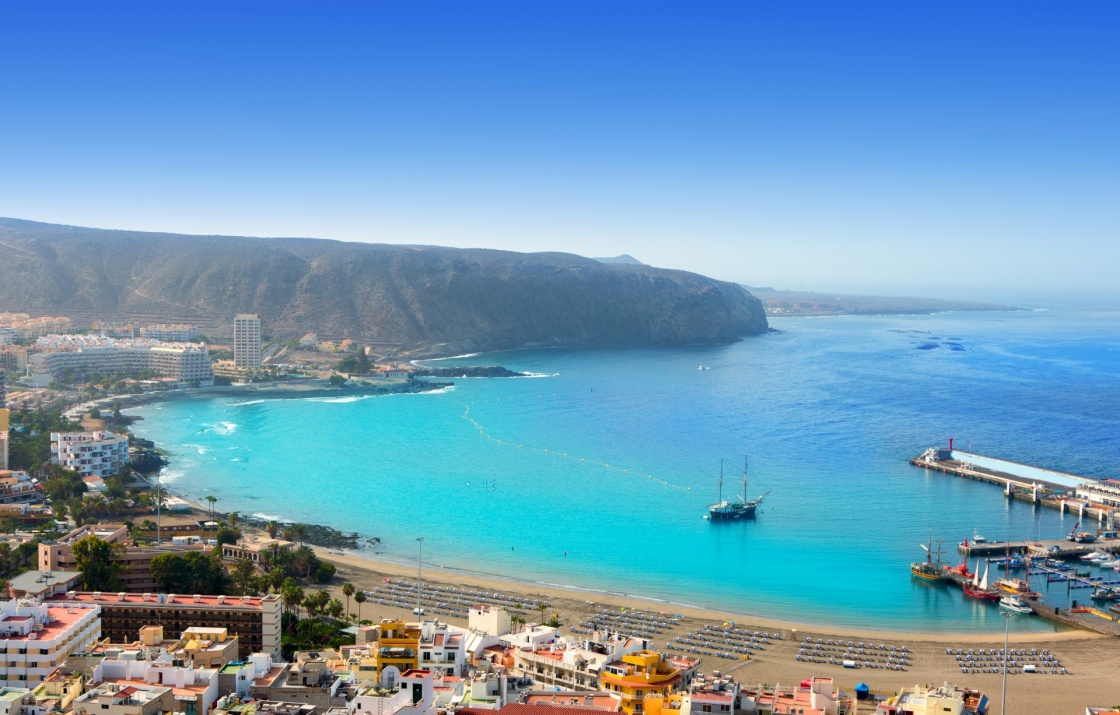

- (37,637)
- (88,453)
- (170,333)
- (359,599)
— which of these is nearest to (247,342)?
(170,333)

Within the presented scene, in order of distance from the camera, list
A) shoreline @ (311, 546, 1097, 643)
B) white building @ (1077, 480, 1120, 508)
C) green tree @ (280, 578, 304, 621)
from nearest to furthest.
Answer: green tree @ (280, 578, 304, 621)
shoreline @ (311, 546, 1097, 643)
white building @ (1077, 480, 1120, 508)

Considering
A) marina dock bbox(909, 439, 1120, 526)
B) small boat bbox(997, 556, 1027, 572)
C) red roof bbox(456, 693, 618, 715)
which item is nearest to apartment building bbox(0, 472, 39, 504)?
red roof bbox(456, 693, 618, 715)

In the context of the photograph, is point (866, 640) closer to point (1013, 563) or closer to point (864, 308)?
point (1013, 563)

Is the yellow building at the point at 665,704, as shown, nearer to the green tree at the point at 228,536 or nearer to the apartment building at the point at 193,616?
the apartment building at the point at 193,616

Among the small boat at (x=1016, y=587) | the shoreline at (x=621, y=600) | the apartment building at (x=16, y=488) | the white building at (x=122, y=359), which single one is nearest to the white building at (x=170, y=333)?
the white building at (x=122, y=359)

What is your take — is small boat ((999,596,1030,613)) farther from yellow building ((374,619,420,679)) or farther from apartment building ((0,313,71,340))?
apartment building ((0,313,71,340))

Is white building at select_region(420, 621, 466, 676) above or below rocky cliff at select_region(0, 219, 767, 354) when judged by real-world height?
below
